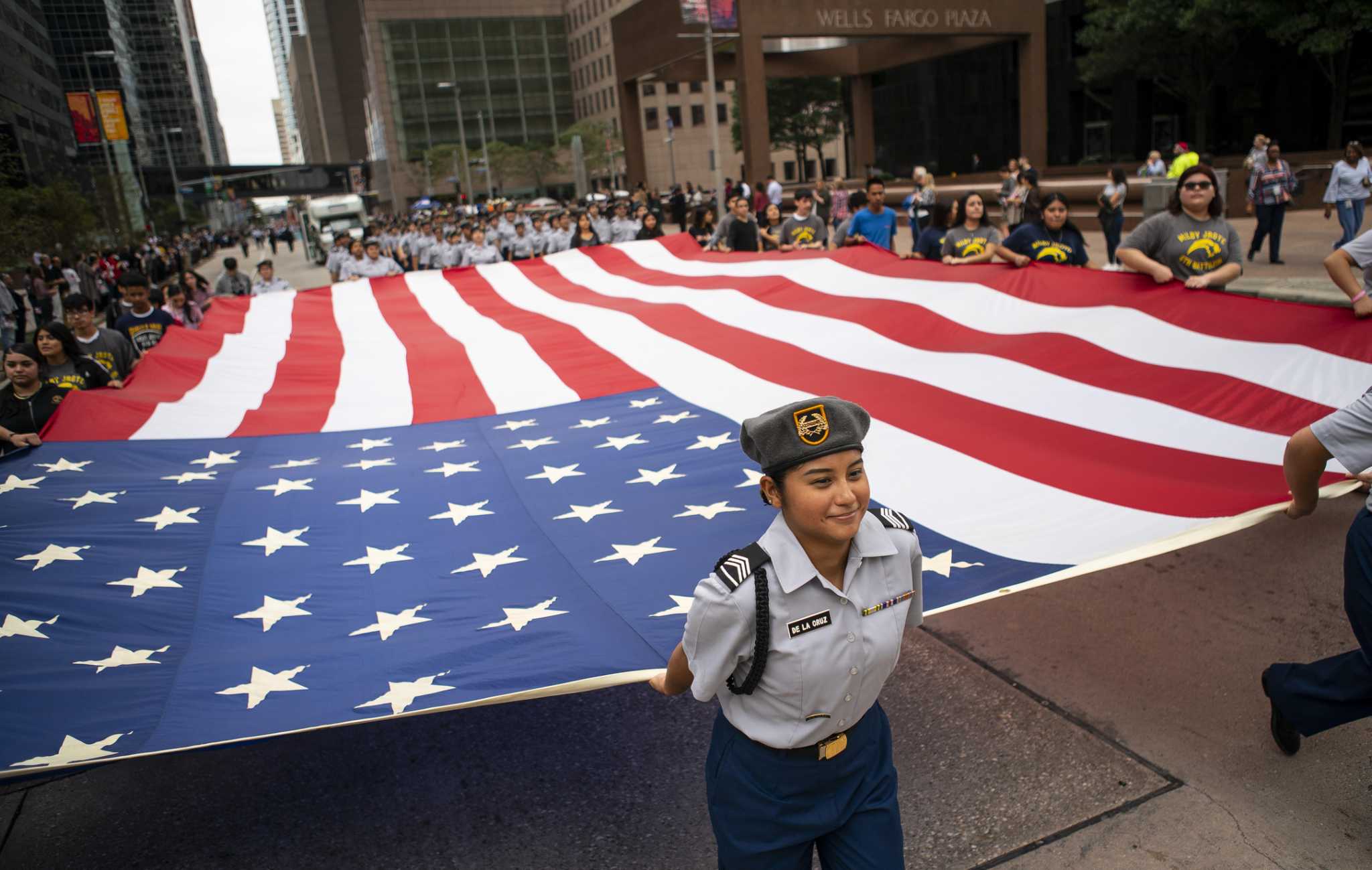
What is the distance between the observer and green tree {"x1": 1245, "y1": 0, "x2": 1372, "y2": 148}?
80.2 feet

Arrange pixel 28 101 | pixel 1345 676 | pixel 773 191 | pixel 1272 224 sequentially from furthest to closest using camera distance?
pixel 773 191 < pixel 1272 224 < pixel 28 101 < pixel 1345 676

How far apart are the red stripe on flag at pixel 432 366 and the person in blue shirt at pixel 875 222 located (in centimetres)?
475

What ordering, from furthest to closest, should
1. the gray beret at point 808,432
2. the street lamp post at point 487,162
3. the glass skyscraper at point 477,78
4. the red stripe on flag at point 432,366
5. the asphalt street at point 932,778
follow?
A: the glass skyscraper at point 477,78 → the street lamp post at point 487,162 → the red stripe on flag at point 432,366 → the asphalt street at point 932,778 → the gray beret at point 808,432

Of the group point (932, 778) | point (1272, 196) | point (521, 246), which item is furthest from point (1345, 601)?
point (521, 246)

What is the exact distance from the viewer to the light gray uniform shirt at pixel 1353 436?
263cm

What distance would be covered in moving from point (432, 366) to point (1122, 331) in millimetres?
4847

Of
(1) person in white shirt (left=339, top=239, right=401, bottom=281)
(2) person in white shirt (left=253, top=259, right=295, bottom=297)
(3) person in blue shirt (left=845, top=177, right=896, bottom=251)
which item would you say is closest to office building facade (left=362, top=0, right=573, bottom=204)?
(1) person in white shirt (left=339, top=239, right=401, bottom=281)

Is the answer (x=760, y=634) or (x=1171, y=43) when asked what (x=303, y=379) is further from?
(x=1171, y=43)

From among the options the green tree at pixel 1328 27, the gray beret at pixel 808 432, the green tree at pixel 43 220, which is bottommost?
the gray beret at pixel 808 432

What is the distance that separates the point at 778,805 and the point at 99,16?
10718mm

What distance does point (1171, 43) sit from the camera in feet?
102

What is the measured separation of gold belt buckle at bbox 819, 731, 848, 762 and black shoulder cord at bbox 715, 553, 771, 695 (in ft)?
0.68

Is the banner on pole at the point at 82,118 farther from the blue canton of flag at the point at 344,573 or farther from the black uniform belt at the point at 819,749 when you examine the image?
the black uniform belt at the point at 819,749

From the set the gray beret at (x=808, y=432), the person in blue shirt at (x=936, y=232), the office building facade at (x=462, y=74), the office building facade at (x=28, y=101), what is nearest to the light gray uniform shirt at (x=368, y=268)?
the office building facade at (x=28, y=101)
